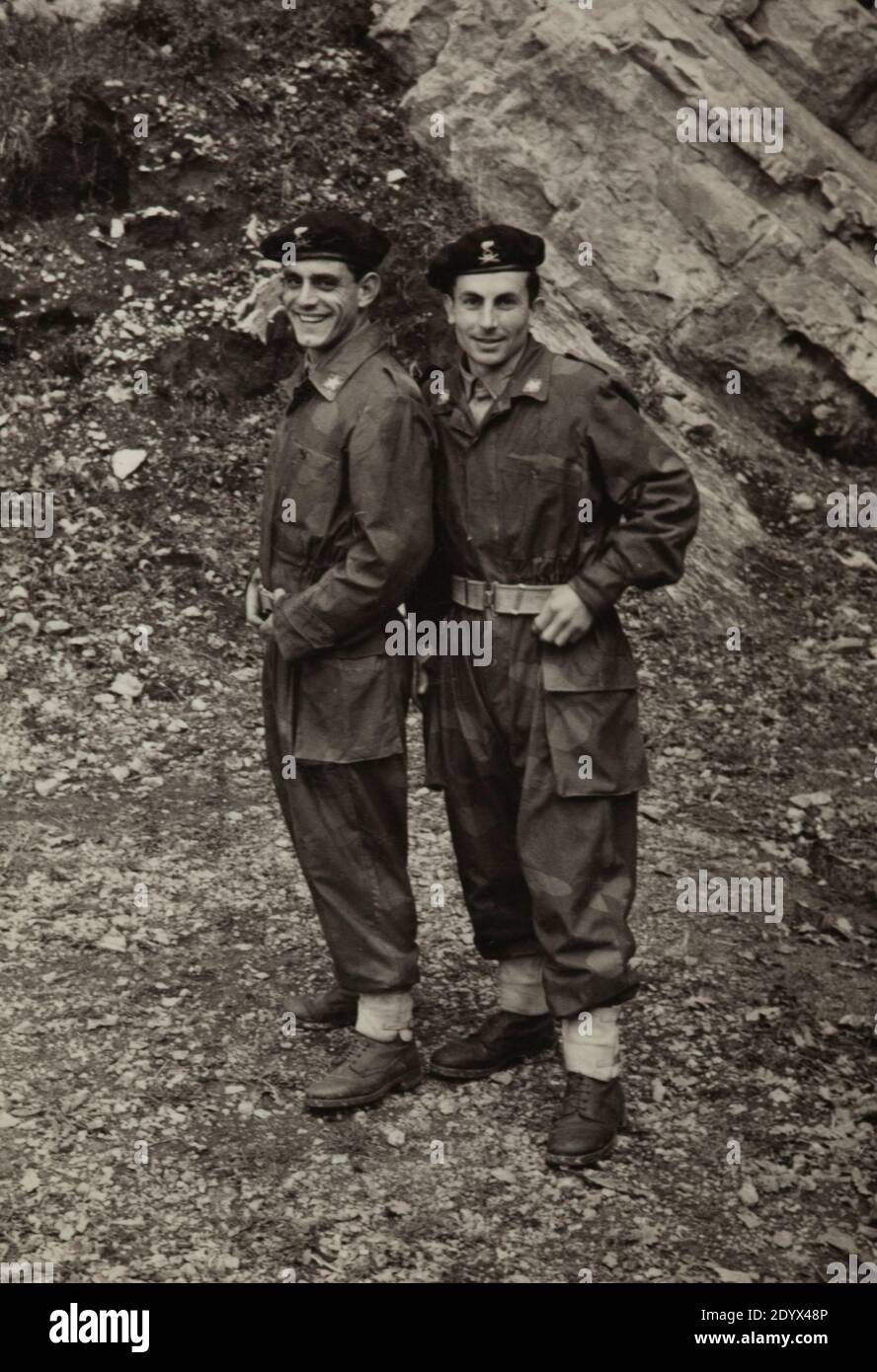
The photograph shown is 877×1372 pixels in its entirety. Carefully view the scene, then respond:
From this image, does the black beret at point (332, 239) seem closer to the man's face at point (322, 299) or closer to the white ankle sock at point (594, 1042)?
the man's face at point (322, 299)

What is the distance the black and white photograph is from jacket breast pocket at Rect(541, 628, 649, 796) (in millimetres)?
13

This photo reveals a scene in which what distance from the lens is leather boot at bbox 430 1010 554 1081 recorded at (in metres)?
4.27

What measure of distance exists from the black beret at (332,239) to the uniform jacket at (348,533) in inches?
7.8

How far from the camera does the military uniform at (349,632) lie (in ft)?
12.4

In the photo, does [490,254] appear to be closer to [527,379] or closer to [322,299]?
[527,379]

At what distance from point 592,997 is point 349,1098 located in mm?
764

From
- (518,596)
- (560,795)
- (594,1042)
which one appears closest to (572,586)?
(518,596)

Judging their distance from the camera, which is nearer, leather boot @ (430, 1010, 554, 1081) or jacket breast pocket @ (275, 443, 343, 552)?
jacket breast pocket @ (275, 443, 343, 552)

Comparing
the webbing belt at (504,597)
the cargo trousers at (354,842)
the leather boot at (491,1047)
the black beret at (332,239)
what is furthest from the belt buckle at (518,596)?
the leather boot at (491,1047)

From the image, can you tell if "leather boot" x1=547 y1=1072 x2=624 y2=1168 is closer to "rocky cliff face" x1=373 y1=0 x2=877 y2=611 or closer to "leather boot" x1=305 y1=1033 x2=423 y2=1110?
"leather boot" x1=305 y1=1033 x2=423 y2=1110

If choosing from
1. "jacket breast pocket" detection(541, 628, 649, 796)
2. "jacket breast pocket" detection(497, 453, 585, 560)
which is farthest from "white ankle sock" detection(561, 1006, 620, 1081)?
"jacket breast pocket" detection(497, 453, 585, 560)

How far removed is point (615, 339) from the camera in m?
8.20
